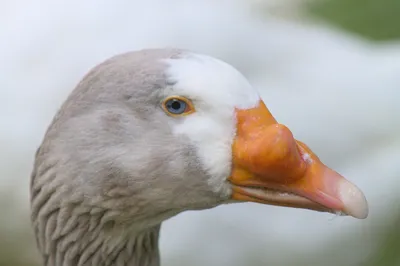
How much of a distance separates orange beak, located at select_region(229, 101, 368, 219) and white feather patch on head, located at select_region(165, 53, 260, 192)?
14 millimetres

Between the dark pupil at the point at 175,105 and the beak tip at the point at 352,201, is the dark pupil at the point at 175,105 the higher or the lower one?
the higher one

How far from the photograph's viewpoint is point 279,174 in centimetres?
114

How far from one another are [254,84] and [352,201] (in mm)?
959

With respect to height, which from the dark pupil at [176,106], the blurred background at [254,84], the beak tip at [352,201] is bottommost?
the blurred background at [254,84]

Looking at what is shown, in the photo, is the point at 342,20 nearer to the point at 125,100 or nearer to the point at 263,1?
the point at 263,1

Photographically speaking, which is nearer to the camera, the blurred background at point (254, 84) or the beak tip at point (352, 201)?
the beak tip at point (352, 201)

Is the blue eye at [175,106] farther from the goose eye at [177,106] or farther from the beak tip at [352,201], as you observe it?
the beak tip at [352,201]

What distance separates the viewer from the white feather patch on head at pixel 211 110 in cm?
114

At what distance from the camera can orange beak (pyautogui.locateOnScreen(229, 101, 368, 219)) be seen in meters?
1.13

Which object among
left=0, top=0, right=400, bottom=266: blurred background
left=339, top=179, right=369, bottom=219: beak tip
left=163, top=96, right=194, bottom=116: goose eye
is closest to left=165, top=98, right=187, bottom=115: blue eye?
left=163, top=96, right=194, bottom=116: goose eye

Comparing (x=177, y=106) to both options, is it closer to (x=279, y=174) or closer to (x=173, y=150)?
(x=173, y=150)

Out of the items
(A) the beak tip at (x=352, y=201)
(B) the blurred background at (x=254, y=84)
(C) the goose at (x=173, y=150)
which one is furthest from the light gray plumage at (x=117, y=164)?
(B) the blurred background at (x=254, y=84)

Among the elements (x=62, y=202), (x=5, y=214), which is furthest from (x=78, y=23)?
(x=62, y=202)

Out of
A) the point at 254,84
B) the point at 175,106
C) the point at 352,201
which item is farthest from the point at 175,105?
the point at 254,84
